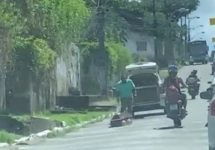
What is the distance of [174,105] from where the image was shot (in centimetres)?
2458

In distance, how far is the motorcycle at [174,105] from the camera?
24312 mm

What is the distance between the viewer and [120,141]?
20.7 m

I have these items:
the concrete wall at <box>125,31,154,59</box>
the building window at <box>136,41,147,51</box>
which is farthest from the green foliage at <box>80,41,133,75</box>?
the building window at <box>136,41,147,51</box>

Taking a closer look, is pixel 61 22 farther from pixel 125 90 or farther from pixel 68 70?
pixel 125 90

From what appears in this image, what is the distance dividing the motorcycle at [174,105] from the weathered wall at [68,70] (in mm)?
16301

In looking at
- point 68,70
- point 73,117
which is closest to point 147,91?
point 73,117

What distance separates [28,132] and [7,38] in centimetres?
327

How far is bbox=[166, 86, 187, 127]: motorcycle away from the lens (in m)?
24.3

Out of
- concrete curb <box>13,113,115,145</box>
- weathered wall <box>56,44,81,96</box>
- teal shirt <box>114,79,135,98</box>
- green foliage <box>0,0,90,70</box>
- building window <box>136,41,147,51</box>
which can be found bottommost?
concrete curb <box>13,113,115,145</box>

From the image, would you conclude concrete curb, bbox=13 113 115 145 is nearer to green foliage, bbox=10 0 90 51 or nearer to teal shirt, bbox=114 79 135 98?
teal shirt, bbox=114 79 135 98

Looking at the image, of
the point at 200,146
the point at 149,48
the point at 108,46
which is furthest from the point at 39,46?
the point at 149,48

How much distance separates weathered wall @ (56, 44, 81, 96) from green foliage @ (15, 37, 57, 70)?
273 inches

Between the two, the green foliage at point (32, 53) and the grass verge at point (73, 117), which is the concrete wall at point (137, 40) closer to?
the grass verge at point (73, 117)

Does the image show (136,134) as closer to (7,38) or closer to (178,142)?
(178,142)
